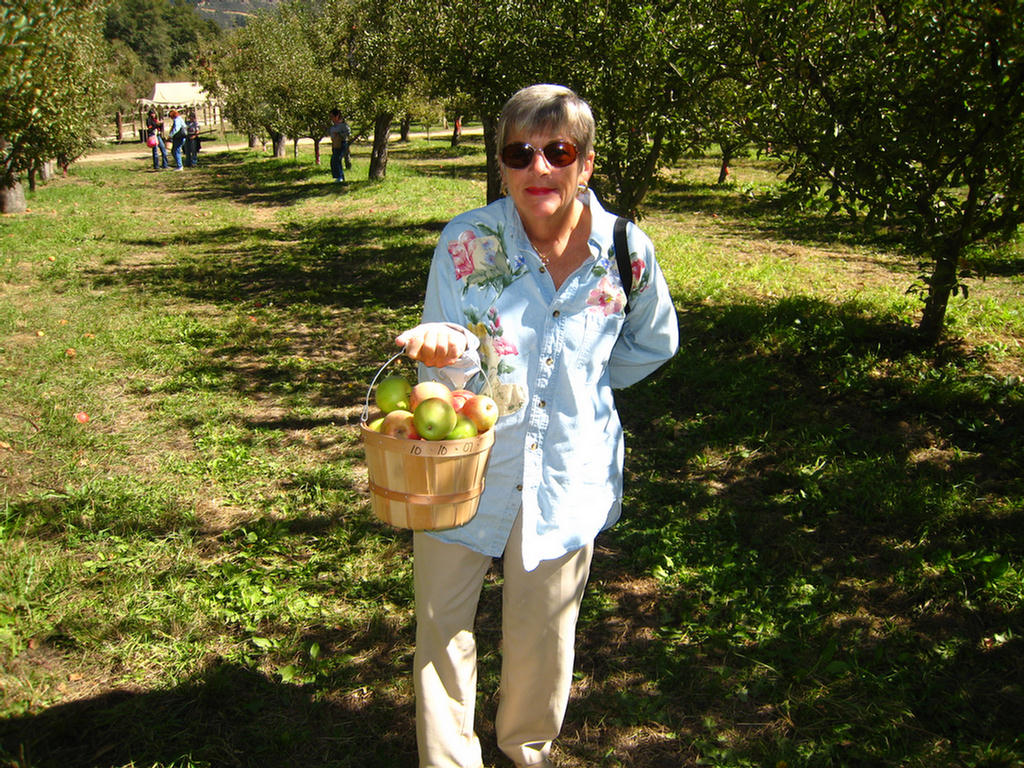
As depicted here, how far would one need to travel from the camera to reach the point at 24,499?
4551mm

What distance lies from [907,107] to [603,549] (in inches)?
168

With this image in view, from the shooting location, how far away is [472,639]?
2.45 metres

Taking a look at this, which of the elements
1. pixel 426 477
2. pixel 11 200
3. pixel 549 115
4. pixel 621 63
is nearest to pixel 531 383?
pixel 426 477

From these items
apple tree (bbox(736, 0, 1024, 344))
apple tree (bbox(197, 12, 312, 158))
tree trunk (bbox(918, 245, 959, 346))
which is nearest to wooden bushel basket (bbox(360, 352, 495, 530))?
apple tree (bbox(736, 0, 1024, 344))

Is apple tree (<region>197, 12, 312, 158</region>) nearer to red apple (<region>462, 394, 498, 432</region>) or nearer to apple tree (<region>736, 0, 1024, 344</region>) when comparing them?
apple tree (<region>736, 0, 1024, 344</region>)

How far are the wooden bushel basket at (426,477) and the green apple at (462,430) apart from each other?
0.04 meters

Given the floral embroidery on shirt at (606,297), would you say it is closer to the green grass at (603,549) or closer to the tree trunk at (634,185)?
the green grass at (603,549)

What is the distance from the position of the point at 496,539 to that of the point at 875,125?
5.28 metres

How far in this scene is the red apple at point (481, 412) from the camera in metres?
2.12

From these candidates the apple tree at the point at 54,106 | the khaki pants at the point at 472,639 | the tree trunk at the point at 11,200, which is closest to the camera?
the khaki pants at the point at 472,639

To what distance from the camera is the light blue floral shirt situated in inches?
89.3

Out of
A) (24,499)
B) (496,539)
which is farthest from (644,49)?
(24,499)

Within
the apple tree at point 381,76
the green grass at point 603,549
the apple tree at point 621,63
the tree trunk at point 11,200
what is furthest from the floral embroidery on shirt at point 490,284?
the tree trunk at point 11,200

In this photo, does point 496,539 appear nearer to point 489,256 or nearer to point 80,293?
point 489,256
